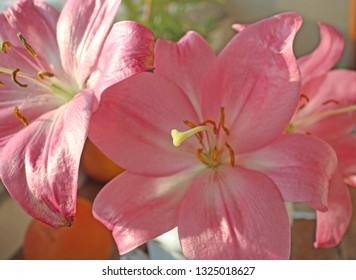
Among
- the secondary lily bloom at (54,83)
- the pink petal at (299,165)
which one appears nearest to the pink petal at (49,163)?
the secondary lily bloom at (54,83)

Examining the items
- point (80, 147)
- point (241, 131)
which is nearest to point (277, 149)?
point (241, 131)

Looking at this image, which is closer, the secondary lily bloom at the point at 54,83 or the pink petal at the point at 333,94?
the secondary lily bloom at the point at 54,83

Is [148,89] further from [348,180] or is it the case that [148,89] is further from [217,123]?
[348,180]

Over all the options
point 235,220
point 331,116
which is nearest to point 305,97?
point 331,116

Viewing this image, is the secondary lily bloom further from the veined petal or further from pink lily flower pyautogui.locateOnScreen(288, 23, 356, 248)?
pink lily flower pyautogui.locateOnScreen(288, 23, 356, 248)

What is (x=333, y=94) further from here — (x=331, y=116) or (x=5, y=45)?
(x=5, y=45)

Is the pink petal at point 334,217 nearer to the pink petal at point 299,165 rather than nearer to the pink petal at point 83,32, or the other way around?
the pink petal at point 299,165
